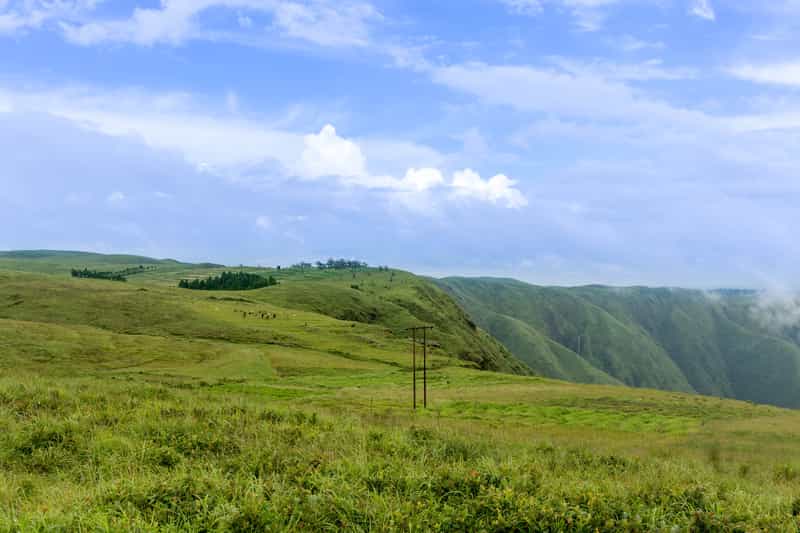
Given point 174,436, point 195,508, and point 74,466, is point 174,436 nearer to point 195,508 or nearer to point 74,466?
point 74,466

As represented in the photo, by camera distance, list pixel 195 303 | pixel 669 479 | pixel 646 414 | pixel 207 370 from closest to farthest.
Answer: pixel 669 479
pixel 646 414
pixel 207 370
pixel 195 303

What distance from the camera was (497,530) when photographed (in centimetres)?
786

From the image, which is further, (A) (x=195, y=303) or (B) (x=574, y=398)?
(A) (x=195, y=303)

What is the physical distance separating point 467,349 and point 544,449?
424 ft

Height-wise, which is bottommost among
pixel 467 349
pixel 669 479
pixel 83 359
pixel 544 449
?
pixel 467 349

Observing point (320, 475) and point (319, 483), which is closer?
point (319, 483)

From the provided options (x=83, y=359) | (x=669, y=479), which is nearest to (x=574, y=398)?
(x=669, y=479)

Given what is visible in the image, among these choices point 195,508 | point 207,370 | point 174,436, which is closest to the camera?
point 195,508

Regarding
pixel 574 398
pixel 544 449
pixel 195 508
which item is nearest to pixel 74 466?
pixel 195 508

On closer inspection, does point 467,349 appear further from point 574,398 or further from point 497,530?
point 497,530

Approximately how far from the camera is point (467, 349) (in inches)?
5610

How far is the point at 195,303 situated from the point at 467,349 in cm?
6774

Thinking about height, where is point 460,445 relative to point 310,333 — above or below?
above

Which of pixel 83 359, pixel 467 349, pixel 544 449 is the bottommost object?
pixel 467 349
